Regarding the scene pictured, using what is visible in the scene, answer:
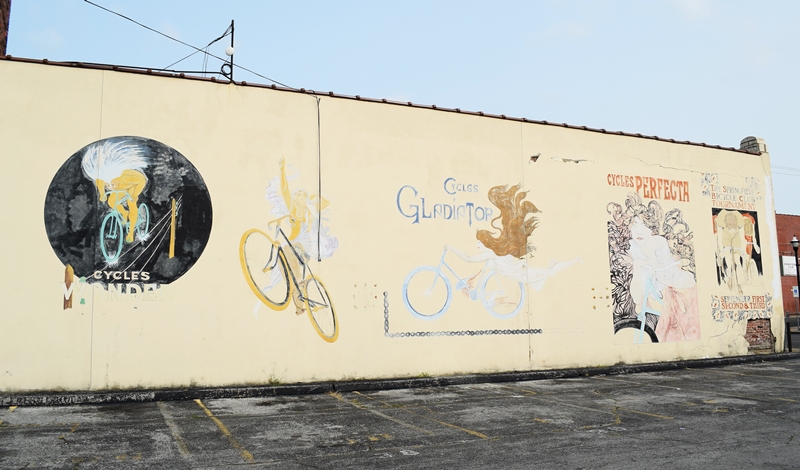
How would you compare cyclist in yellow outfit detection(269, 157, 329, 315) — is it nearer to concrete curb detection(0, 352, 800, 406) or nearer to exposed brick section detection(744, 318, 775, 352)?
concrete curb detection(0, 352, 800, 406)

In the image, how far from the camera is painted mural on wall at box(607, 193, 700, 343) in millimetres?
15828

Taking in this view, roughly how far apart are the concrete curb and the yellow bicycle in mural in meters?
1.14

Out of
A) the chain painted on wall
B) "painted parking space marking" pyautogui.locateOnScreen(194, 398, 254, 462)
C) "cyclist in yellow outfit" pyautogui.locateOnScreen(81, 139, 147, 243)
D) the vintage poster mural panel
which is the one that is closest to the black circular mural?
"cyclist in yellow outfit" pyautogui.locateOnScreen(81, 139, 147, 243)

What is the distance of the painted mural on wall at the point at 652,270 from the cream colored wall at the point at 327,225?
359 millimetres

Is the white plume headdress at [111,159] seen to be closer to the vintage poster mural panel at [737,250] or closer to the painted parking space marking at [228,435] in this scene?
the painted parking space marking at [228,435]

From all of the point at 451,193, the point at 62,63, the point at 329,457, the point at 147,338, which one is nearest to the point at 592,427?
the point at 329,457

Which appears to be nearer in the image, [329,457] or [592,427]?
[329,457]

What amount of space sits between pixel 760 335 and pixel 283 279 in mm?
13893

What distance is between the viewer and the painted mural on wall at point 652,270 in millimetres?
15828

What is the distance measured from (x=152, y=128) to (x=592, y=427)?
9240 mm

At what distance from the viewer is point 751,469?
Result: 20.1 feet

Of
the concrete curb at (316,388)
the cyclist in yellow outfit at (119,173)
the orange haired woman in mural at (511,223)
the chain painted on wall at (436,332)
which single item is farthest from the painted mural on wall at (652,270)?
the cyclist in yellow outfit at (119,173)

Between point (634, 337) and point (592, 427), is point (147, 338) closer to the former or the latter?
point (592, 427)

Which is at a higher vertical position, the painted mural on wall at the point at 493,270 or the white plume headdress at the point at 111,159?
the white plume headdress at the point at 111,159
